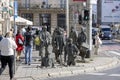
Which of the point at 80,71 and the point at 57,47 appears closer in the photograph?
the point at 80,71

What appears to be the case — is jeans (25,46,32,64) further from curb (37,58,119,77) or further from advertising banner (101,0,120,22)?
advertising banner (101,0,120,22)

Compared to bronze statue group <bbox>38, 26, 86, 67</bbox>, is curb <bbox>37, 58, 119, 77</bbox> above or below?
below

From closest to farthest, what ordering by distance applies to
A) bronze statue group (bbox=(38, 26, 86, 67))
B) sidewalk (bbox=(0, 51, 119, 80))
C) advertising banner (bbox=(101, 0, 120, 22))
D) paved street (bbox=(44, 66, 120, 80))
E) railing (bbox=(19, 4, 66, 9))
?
1. sidewalk (bbox=(0, 51, 119, 80))
2. paved street (bbox=(44, 66, 120, 80))
3. bronze statue group (bbox=(38, 26, 86, 67))
4. railing (bbox=(19, 4, 66, 9))
5. advertising banner (bbox=(101, 0, 120, 22))

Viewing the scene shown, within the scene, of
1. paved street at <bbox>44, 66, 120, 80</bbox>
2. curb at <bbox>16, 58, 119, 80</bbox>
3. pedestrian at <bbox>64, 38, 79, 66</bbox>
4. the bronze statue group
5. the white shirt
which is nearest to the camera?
the white shirt

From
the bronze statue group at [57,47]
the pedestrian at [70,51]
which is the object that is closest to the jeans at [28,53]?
the bronze statue group at [57,47]

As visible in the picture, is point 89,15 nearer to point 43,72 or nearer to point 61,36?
point 61,36

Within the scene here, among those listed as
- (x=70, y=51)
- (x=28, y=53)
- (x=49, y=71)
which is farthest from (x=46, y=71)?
(x=28, y=53)

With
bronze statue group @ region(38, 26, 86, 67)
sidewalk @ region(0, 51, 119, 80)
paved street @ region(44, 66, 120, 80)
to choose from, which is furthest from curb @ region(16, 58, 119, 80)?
bronze statue group @ region(38, 26, 86, 67)

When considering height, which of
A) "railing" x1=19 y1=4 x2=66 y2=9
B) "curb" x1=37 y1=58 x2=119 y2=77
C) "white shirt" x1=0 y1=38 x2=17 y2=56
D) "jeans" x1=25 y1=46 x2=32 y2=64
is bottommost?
"curb" x1=37 y1=58 x2=119 y2=77

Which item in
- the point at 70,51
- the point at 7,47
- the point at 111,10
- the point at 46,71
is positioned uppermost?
the point at 111,10

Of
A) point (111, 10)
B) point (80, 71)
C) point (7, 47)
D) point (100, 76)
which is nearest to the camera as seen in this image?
point (7, 47)

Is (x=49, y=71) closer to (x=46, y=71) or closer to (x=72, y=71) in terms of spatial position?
(x=46, y=71)

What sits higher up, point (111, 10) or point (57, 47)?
point (111, 10)

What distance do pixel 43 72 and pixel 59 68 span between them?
5.37 ft
